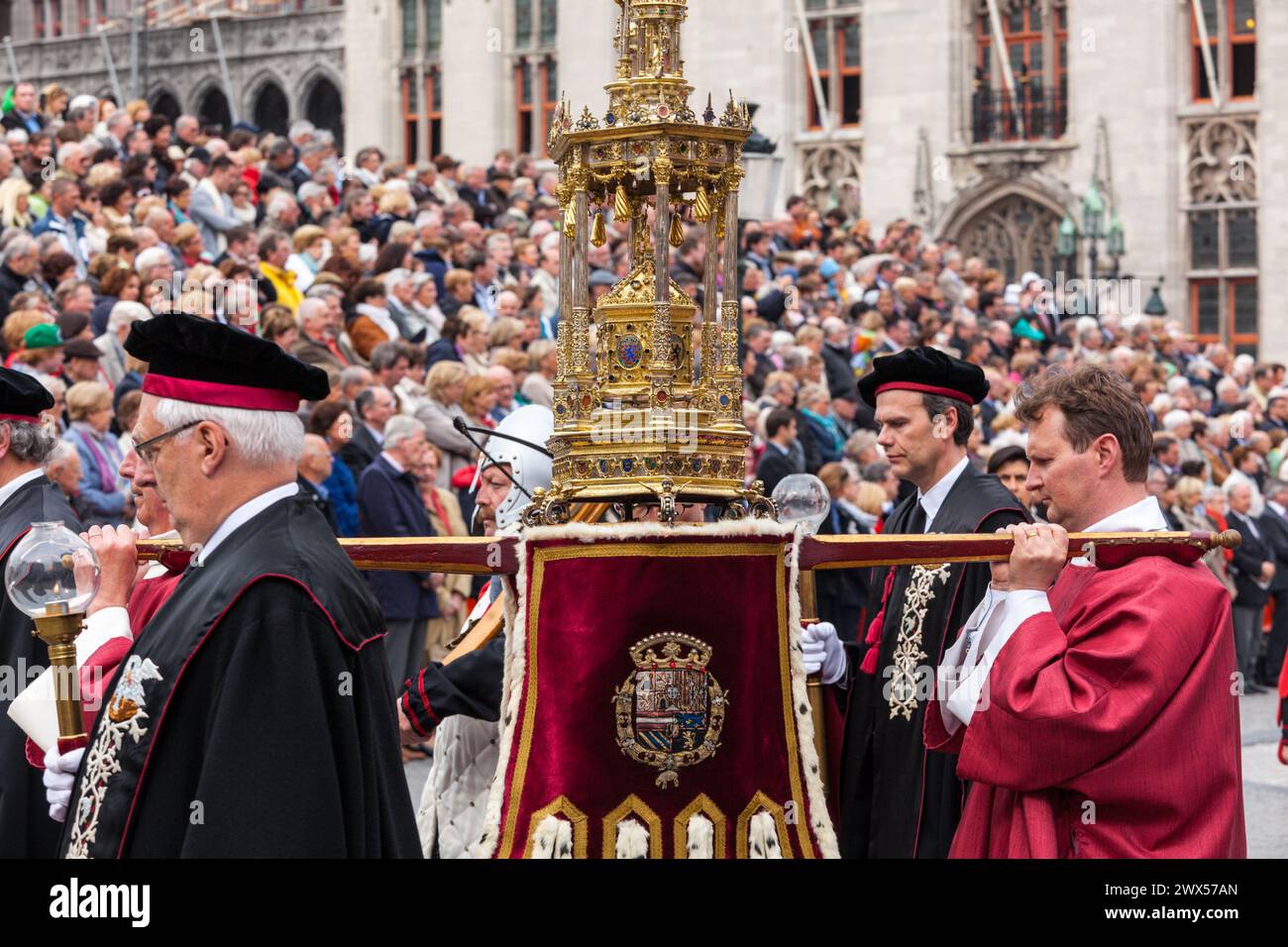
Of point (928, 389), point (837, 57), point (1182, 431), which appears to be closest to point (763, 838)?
point (928, 389)

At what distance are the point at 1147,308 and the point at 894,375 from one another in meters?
25.9

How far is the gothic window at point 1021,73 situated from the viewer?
114 feet

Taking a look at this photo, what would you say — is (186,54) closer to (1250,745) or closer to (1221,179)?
(1221,179)

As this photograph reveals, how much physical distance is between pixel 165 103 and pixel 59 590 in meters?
47.3

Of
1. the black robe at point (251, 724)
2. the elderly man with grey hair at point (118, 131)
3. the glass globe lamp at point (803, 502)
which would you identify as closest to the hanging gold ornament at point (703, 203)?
the glass globe lamp at point (803, 502)

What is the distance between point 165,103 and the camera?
163ft

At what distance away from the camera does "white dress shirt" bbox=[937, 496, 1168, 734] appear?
4.77m

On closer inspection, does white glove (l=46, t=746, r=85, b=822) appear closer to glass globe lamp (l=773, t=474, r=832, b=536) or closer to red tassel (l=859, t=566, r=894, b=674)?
glass globe lamp (l=773, t=474, r=832, b=536)

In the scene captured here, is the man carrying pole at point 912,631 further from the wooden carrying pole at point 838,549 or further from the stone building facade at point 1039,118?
the stone building facade at point 1039,118

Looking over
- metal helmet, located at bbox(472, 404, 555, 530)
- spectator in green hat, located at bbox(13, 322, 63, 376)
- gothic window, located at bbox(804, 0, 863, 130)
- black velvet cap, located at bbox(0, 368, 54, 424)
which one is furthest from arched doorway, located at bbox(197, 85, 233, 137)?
black velvet cap, located at bbox(0, 368, 54, 424)

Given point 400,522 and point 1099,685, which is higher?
point 400,522

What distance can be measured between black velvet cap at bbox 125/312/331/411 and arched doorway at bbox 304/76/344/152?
43.5m

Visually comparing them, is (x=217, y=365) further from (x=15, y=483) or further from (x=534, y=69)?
(x=534, y=69)

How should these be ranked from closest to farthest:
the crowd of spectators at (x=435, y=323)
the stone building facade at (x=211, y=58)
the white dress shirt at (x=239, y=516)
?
→ the white dress shirt at (x=239, y=516)
the crowd of spectators at (x=435, y=323)
the stone building facade at (x=211, y=58)
